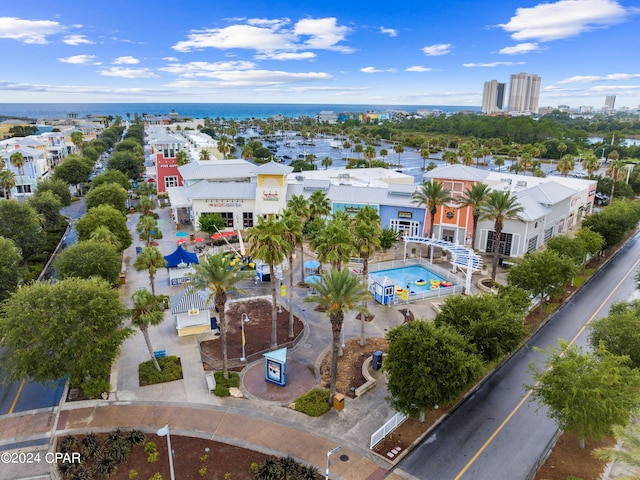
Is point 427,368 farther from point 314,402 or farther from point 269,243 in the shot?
point 269,243

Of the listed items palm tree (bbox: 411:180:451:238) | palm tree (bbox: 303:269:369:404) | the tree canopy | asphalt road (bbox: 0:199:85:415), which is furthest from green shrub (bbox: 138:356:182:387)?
palm tree (bbox: 411:180:451:238)

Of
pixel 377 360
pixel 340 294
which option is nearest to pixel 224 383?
pixel 340 294

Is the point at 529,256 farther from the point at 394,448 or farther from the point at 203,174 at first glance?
the point at 203,174

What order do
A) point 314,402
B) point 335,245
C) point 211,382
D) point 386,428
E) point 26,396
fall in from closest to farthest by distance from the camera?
point 386,428
point 314,402
point 26,396
point 211,382
point 335,245

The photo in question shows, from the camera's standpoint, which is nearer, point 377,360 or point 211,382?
point 211,382

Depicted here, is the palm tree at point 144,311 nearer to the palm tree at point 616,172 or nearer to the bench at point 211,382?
the bench at point 211,382
